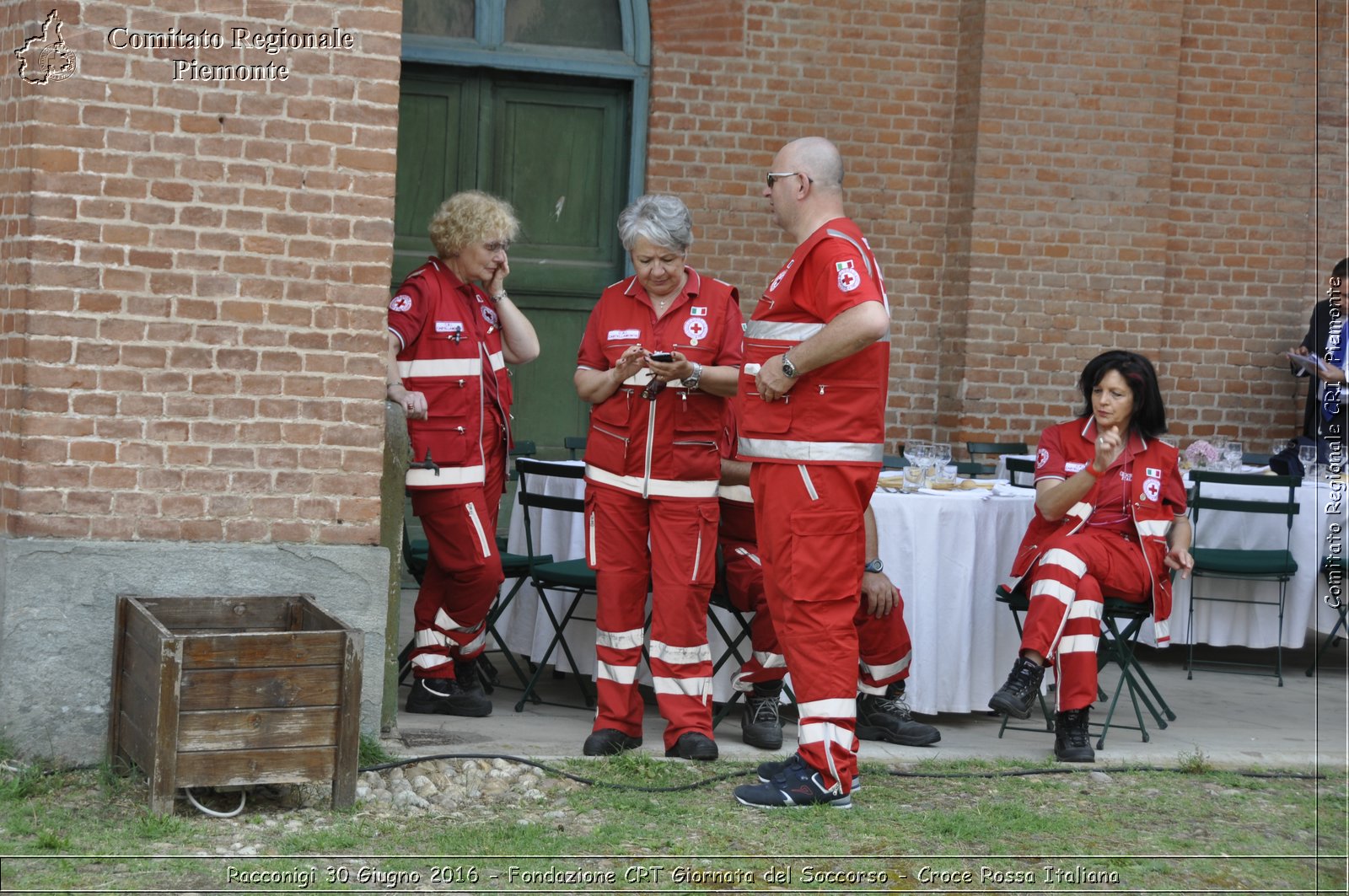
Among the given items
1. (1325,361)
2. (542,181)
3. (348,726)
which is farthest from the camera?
(1325,361)

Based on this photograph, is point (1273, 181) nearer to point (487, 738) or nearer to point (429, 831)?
point (487, 738)

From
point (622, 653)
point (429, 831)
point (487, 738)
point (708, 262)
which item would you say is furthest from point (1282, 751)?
point (708, 262)

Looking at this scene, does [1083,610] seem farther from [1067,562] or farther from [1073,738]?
[1073,738]

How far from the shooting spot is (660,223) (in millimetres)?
5492

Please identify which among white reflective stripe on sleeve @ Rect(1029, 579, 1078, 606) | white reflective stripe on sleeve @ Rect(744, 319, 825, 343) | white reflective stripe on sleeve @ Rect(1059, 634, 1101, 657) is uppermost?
white reflective stripe on sleeve @ Rect(744, 319, 825, 343)

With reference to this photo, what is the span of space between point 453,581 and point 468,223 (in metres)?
1.45

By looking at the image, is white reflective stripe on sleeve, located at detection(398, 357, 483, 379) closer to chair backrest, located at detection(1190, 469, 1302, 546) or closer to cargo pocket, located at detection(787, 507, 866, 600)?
cargo pocket, located at detection(787, 507, 866, 600)

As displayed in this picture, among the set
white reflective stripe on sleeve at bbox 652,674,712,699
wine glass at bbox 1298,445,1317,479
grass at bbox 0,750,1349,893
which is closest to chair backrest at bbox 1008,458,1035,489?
wine glass at bbox 1298,445,1317,479

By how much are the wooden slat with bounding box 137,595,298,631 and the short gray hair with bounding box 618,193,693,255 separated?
179 cm

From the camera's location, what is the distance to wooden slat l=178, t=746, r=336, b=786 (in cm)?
453

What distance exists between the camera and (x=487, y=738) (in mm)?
5820

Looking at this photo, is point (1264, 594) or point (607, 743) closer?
point (607, 743)

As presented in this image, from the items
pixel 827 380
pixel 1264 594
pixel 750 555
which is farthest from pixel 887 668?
pixel 1264 594

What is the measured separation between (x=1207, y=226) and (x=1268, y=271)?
0.54m
